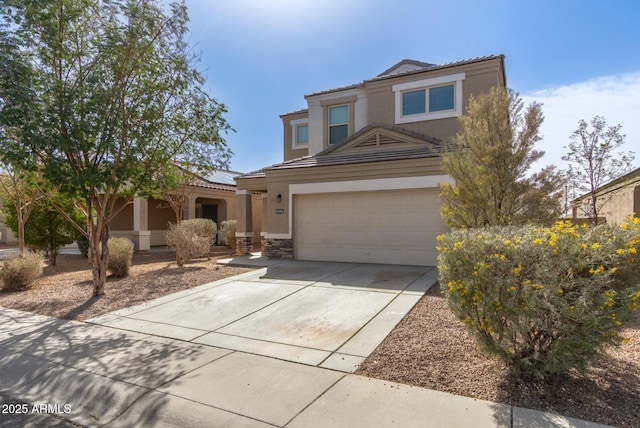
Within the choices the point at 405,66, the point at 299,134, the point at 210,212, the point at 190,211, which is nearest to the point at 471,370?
the point at 405,66

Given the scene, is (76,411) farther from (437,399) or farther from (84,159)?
(84,159)

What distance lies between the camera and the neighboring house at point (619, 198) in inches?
428

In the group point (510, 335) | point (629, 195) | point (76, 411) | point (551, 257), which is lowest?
point (76, 411)

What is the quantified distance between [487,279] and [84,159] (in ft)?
26.5

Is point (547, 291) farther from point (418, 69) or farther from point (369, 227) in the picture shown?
point (418, 69)

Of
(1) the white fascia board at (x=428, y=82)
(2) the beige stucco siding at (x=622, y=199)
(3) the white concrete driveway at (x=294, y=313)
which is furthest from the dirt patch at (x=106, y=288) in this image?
(2) the beige stucco siding at (x=622, y=199)

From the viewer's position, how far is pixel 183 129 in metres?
8.52

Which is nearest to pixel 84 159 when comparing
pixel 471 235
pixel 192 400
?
pixel 192 400

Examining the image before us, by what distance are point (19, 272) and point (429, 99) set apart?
13.5m

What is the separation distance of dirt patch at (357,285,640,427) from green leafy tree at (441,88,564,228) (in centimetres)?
245

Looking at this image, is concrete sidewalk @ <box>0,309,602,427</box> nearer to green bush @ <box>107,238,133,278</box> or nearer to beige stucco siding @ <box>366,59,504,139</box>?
green bush @ <box>107,238,133,278</box>

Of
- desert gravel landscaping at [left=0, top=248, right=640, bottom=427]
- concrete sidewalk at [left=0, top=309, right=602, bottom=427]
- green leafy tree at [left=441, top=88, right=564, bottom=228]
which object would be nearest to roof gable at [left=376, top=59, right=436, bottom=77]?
green leafy tree at [left=441, top=88, right=564, bottom=228]

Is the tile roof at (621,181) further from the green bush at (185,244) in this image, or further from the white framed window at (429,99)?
the green bush at (185,244)

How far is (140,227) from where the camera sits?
18609mm
